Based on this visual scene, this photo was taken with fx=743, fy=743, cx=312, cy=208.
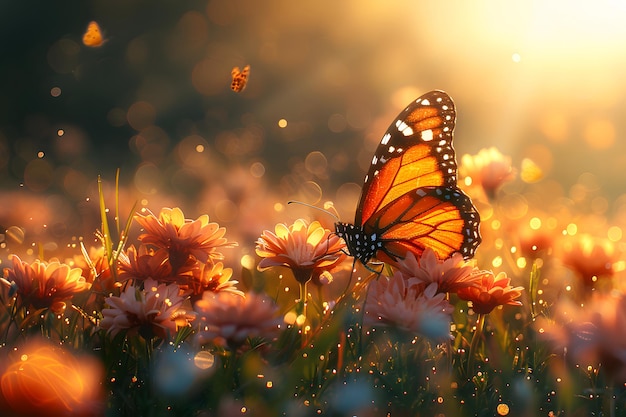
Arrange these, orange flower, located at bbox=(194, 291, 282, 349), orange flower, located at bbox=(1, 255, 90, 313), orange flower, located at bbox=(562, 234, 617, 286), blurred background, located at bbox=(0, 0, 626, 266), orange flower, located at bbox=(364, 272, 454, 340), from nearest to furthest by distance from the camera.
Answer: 1. orange flower, located at bbox=(194, 291, 282, 349)
2. orange flower, located at bbox=(364, 272, 454, 340)
3. orange flower, located at bbox=(1, 255, 90, 313)
4. orange flower, located at bbox=(562, 234, 617, 286)
5. blurred background, located at bbox=(0, 0, 626, 266)

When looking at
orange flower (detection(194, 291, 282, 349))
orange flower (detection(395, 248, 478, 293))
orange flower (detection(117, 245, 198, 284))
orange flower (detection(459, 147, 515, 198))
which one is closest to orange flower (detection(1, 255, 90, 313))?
orange flower (detection(117, 245, 198, 284))

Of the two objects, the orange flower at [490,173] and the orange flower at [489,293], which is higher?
the orange flower at [490,173]

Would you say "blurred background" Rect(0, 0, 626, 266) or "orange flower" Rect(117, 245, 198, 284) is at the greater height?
"blurred background" Rect(0, 0, 626, 266)

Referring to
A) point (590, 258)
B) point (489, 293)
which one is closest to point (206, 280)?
point (489, 293)

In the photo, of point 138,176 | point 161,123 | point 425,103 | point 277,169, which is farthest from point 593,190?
point 161,123

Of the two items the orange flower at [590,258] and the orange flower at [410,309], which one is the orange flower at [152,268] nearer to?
the orange flower at [410,309]

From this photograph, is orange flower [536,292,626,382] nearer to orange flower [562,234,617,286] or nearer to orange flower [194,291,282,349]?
orange flower [562,234,617,286]

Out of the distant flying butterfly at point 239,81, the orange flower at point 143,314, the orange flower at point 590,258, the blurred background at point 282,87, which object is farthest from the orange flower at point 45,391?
the blurred background at point 282,87

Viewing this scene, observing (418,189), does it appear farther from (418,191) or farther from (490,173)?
(490,173)
